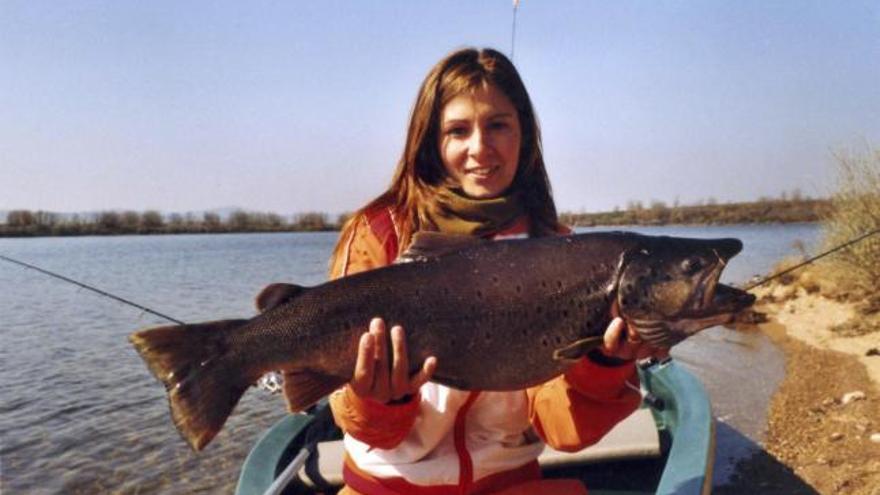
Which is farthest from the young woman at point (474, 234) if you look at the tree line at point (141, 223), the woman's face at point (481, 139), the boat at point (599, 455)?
the tree line at point (141, 223)

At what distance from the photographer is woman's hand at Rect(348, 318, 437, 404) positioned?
114 inches

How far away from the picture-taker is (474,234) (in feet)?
12.5

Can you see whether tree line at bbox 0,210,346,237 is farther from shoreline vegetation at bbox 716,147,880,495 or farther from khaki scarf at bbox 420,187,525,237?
khaki scarf at bbox 420,187,525,237

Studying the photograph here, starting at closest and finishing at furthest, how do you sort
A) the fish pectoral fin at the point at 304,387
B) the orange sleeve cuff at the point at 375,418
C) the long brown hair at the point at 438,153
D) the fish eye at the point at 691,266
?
the fish pectoral fin at the point at 304,387
the fish eye at the point at 691,266
the orange sleeve cuff at the point at 375,418
the long brown hair at the point at 438,153

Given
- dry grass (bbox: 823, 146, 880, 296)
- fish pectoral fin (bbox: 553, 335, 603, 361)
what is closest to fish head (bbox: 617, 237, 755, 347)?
fish pectoral fin (bbox: 553, 335, 603, 361)

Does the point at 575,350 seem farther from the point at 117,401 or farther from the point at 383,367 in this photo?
the point at 117,401

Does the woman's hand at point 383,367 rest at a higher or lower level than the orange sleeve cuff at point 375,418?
higher

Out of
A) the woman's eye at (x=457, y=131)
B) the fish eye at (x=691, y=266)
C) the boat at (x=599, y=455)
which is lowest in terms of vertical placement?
the boat at (x=599, y=455)

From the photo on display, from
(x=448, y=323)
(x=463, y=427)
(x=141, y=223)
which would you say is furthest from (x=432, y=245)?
(x=141, y=223)

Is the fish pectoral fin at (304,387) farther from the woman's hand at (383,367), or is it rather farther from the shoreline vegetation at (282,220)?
the shoreline vegetation at (282,220)

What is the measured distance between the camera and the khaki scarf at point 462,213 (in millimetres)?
3797

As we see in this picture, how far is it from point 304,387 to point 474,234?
133 centimetres

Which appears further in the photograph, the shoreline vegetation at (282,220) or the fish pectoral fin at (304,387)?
the shoreline vegetation at (282,220)

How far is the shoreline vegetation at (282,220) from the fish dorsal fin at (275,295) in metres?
72.3
